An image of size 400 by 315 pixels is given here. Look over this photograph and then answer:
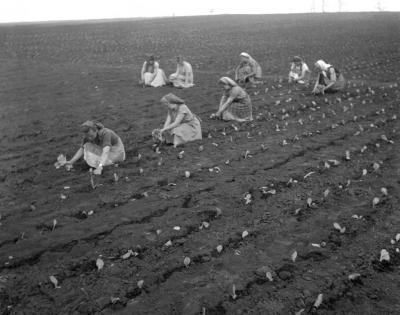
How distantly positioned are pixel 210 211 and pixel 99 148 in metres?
2.67

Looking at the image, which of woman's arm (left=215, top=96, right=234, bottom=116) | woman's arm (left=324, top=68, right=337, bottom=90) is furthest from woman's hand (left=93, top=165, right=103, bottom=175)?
woman's arm (left=324, top=68, right=337, bottom=90)

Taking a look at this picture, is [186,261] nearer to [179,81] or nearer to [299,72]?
[179,81]

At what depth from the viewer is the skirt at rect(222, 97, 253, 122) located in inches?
392

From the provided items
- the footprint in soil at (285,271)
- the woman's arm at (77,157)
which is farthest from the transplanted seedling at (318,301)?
the woman's arm at (77,157)

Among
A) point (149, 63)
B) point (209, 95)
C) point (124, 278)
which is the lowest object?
point (124, 278)

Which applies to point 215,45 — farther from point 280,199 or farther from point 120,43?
point 280,199

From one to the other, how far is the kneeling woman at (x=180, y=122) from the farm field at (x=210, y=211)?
1.19 ft

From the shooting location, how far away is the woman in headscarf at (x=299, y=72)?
14.5 metres

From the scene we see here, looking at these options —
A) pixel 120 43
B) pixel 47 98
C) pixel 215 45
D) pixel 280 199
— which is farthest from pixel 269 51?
pixel 280 199

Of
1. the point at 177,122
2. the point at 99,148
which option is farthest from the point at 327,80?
the point at 99,148

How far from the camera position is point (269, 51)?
81.4ft

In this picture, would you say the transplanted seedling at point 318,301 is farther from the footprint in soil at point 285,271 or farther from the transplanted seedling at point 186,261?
the transplanted seedling at point 186,261

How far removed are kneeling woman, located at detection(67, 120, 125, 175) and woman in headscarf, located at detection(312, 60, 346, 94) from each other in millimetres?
7271

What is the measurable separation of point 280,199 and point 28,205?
3510 mm
